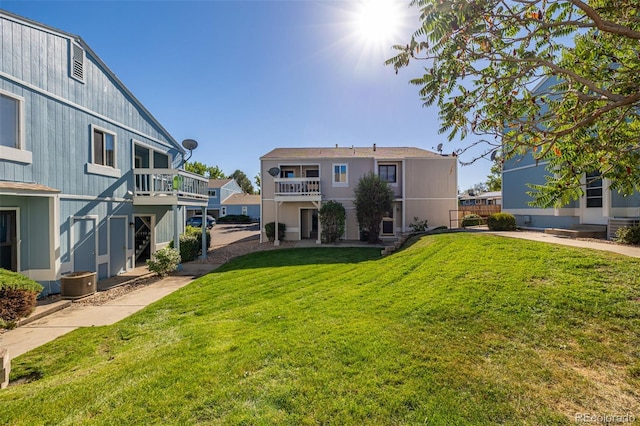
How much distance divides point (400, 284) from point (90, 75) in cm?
1172

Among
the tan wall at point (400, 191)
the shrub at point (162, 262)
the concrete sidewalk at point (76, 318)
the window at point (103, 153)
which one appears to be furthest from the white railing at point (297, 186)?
the concrete sidewalk at point (76, 318)

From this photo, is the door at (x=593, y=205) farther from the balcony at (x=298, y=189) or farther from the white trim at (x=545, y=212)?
the balcony at (x=298, y=189)

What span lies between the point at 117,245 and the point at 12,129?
472 cm

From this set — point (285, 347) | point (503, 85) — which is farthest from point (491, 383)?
point (503, 85)

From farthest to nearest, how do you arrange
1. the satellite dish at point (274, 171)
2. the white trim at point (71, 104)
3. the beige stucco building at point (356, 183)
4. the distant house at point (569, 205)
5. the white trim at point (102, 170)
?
the beige stucco building at point (356, 183)
the satellite dish at point (274, 171)
the distant house at point (569, 205)
the white trim at point (102, 170)
the white trim at point (71, 104)

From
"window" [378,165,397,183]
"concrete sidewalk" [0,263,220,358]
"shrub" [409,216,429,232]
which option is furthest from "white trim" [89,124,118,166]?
"shrub" [409,216,429,232]

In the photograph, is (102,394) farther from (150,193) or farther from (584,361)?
(150,193)

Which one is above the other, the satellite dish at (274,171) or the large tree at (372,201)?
the satellite dish at (274,171)

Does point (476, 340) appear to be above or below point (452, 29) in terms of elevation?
below

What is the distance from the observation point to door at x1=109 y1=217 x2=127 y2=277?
32.3 feet

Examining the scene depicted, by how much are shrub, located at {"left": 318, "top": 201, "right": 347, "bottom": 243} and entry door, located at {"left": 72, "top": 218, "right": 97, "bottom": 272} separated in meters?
10.5

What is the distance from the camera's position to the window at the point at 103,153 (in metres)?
9.03

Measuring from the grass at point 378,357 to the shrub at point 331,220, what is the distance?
382 inches

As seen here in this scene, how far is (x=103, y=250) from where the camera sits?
9.47 meters
